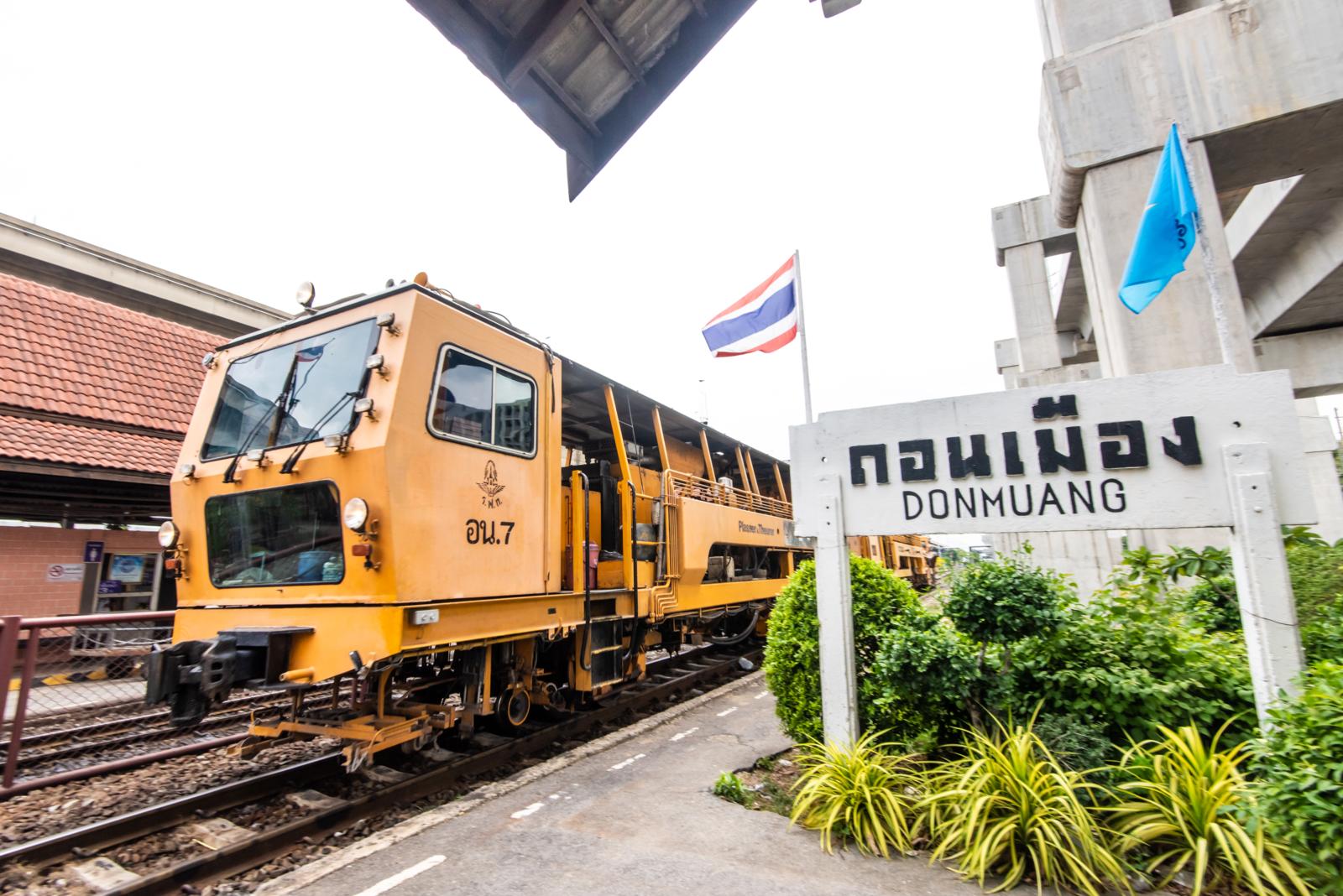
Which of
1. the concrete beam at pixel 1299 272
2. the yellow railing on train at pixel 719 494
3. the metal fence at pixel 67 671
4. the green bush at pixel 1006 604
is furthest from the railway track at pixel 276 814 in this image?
the concrete beam at pixel 1299 272

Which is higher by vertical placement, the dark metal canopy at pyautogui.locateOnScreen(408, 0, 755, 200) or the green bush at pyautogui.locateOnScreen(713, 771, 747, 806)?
the dark metal canopy at pyautogui.locateOnScreen(408, 0, 755, 200)

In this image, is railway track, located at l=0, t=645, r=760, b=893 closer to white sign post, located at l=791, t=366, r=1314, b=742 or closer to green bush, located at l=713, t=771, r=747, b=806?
green bush, located at l=713, t=771, r=747, b=806

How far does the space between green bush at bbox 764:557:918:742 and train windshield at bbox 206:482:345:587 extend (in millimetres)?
3256

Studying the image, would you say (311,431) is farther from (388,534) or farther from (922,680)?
(922,680)

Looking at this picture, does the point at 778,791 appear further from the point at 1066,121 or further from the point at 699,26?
the point at 1066,121

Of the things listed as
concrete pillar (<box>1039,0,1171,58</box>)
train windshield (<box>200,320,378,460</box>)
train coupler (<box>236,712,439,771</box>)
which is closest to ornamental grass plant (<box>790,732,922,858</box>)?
train coupler (<box>236,712,439,771</box>)

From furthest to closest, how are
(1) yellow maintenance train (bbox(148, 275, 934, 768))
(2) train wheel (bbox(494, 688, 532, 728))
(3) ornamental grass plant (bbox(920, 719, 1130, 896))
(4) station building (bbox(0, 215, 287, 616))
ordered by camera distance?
1. (4) station building (bbox(0, 215, 287, 616))
2. (2) train wheel (bbox(494, 688, 532, 728))
3. (1) yellow maintenance train (bbox(148, 275, 934, 768))
4. (3) ornamental grass plant (bbox(920, 719, 1130, 896))

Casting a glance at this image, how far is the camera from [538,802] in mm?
4258

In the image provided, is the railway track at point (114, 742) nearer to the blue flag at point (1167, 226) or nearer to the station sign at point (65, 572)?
the station sign at point (65, 572)

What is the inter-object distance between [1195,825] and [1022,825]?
0.79 meters

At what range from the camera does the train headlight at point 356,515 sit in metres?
3.99

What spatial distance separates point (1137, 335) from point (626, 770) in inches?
303

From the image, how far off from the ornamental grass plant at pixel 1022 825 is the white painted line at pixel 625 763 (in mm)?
2331

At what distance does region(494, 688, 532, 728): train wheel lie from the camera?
536cm
